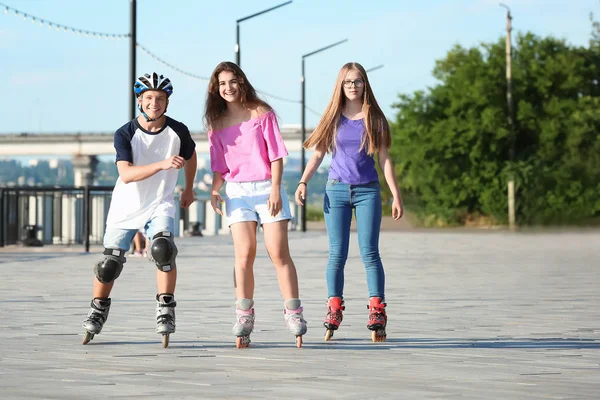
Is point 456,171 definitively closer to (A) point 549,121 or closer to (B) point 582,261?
(A) point 549,121

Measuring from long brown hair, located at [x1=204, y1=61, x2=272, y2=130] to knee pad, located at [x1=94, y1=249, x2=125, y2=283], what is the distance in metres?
0.97

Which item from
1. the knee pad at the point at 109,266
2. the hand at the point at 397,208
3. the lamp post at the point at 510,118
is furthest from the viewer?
the lamp post at the point at 510,118

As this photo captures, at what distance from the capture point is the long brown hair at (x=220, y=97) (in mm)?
8180

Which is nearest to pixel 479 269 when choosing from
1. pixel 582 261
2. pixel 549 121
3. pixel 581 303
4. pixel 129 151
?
pixel 582 261

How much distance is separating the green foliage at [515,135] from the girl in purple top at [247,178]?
48097 millimetres

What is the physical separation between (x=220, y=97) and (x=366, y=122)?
3.15 ft

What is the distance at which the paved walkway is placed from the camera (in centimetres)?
631

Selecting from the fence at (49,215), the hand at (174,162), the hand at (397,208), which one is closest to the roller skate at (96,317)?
the hand at (174,162)

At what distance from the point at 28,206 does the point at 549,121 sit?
1268 inches

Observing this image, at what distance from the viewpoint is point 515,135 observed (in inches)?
2238

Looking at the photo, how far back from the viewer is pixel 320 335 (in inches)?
353

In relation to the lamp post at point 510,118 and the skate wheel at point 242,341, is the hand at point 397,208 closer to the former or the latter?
the skate wheel at point 242,341

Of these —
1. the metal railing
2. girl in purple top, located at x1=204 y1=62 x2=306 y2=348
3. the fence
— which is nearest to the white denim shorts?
girl in purple top, located at x1=204 y1=62 x2=306 y2=348

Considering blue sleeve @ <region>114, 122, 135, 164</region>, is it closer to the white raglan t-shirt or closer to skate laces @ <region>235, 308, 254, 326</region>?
the white raglan t-shirt
